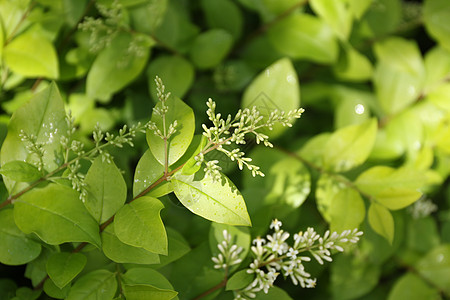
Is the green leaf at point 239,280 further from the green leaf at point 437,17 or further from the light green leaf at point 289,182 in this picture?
the green leaf at point 437,17

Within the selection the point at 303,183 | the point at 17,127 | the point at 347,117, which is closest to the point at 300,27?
the point at 347,117

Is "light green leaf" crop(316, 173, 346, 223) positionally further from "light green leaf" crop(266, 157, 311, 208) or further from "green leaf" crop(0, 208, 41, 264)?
"green leaf" crop(0, 208, 41, 264)

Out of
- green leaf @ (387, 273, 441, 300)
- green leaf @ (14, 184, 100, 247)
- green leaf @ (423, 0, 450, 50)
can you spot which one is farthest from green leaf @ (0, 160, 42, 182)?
green leaf @ (423, 0, 450, 50)

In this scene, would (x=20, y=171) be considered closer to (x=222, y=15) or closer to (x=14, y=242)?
(x=14, y=242)

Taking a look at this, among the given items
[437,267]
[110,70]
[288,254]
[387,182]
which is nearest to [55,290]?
[288,254]

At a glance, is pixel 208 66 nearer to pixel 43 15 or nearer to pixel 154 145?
pixel 43 15

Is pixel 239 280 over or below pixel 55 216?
below
